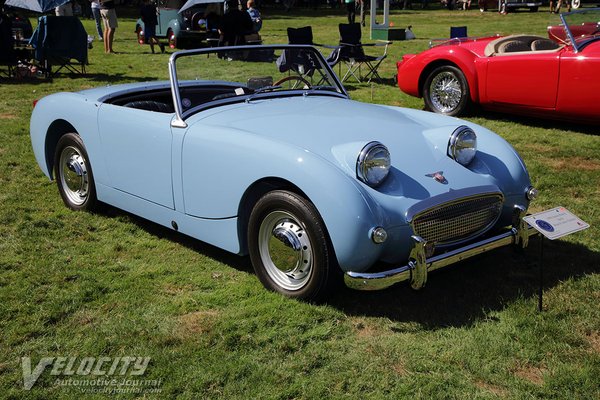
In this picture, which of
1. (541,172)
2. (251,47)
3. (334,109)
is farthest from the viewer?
(541,172)

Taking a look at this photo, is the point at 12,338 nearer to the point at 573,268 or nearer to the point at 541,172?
the point at 573,268

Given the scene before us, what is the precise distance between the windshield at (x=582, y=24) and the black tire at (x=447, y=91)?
135 centimetres

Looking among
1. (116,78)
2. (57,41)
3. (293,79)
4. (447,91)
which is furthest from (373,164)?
(57,41)

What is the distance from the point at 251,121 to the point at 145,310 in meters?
1.31

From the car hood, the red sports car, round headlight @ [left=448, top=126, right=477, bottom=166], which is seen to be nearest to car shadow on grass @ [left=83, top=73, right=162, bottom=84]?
the red sports car

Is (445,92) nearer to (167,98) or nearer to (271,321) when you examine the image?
(167,98)

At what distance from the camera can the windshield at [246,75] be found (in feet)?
15.0

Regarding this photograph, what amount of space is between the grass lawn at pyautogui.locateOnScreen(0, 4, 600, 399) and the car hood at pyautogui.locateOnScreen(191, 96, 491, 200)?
0.70 meters

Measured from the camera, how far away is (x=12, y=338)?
337 centimetres

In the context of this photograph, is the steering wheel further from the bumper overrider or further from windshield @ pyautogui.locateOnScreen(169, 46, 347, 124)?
the bumper overrider

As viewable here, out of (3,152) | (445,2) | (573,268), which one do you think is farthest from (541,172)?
(445,2)

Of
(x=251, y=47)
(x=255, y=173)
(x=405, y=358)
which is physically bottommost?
(x=405, y=358)

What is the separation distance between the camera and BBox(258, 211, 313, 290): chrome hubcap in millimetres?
3549

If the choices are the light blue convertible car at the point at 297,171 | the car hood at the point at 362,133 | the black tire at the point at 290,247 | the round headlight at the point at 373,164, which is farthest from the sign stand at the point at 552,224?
the black tire at the point at 290,247
